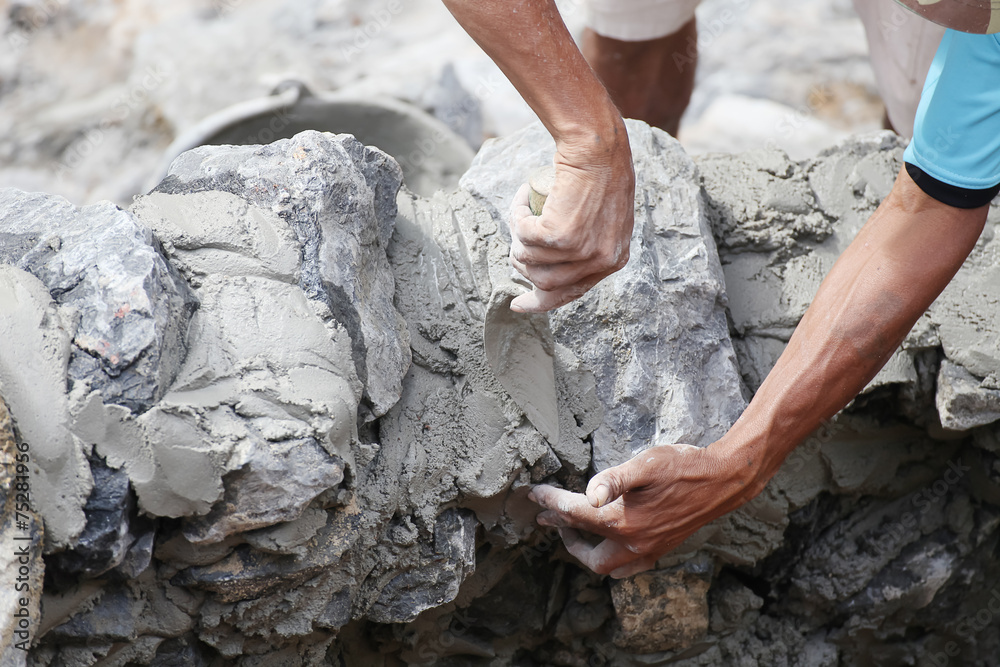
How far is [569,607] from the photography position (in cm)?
207

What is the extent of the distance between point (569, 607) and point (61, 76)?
4.14m

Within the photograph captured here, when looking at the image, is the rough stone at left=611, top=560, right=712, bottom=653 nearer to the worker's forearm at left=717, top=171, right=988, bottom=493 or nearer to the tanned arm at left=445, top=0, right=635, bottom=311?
the worker's forearm at left=717, top=171, right=988, bottom=493

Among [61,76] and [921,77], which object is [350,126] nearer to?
[921,77]

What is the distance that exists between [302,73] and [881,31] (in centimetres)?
272

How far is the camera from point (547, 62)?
1372 mm

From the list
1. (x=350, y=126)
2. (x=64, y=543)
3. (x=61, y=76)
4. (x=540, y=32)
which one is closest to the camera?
(x=64, y=543)

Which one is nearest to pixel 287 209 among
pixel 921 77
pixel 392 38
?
pixel 921 77

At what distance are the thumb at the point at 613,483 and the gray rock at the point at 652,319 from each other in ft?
0.56

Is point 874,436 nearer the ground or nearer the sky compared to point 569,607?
nearer the sky

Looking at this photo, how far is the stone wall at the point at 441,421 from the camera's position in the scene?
1320 mm

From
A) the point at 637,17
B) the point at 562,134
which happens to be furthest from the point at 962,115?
the point at 637,17
